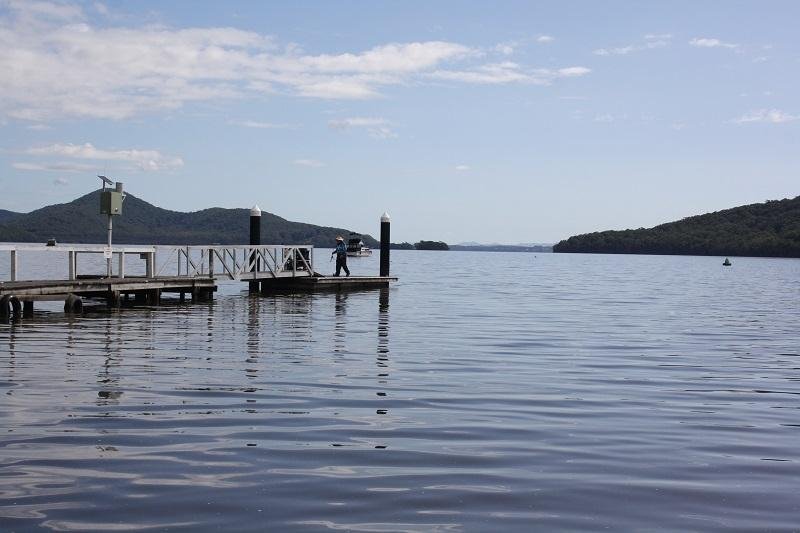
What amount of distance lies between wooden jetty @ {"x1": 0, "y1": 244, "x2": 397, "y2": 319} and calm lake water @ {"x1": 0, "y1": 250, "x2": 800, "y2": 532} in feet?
14.0

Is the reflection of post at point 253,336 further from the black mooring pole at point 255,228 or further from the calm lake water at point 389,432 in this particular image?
the black mooring pole at point 255,228

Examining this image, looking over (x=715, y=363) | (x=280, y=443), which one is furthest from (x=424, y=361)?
(x=280, y=443)

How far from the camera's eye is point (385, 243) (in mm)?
42156

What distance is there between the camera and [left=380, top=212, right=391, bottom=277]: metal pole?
1640 inches

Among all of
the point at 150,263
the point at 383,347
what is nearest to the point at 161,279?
the point at 150,263

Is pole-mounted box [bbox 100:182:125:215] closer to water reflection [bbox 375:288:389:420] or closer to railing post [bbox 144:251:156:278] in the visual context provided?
railing post [bbox 144:251:156:278]

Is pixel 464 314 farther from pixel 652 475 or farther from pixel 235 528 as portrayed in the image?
pixel 235 528

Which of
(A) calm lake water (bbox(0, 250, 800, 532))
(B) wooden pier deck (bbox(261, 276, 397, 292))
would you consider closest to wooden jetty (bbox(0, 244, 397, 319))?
(B) wooden pier deck (bbox(261, 276, 397, 292))

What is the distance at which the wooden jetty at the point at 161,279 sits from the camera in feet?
75.3

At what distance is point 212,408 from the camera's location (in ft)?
33.6

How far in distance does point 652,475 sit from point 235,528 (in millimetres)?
3742

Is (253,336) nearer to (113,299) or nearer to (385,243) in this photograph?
(113,299)

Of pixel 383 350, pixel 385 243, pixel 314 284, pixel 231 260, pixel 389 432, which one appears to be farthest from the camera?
pixel 385 243

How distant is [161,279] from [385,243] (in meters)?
15.5
